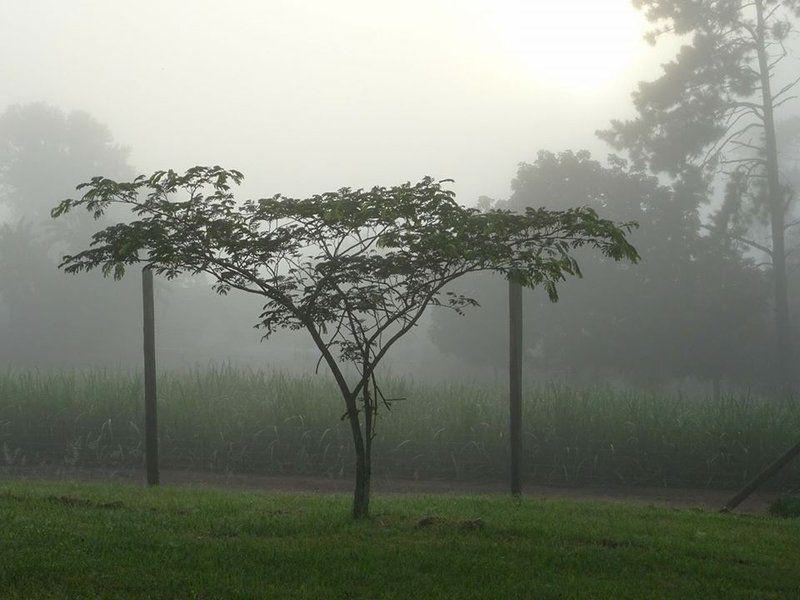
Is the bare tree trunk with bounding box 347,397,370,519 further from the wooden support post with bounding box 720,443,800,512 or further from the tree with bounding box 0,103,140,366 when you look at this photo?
the tree with bounding box 0,103,140,366

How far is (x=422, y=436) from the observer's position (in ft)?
52.0

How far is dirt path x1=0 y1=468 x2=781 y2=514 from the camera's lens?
13.8 meters

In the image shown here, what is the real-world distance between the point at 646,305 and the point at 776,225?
20.4ft

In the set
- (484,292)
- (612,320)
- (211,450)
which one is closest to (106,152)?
(484,292)

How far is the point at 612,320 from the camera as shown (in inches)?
1384

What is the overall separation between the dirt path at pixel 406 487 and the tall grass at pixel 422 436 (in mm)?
485

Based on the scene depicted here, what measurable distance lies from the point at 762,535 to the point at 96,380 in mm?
15133

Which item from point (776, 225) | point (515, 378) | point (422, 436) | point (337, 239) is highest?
point (776, 225)

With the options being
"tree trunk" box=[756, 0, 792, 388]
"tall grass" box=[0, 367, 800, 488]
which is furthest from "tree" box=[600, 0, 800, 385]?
"tall grass" box=[0, 367, 800, 488]

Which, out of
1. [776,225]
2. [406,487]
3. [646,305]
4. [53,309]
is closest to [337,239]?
[406,487]

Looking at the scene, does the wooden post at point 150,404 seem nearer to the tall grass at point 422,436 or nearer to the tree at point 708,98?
the tall grass at point 422,436

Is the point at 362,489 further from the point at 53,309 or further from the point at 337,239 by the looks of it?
the point at 53,309

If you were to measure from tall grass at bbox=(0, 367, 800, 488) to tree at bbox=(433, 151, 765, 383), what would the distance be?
16.6m

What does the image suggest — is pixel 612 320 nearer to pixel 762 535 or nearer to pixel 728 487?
pixel 728 487
